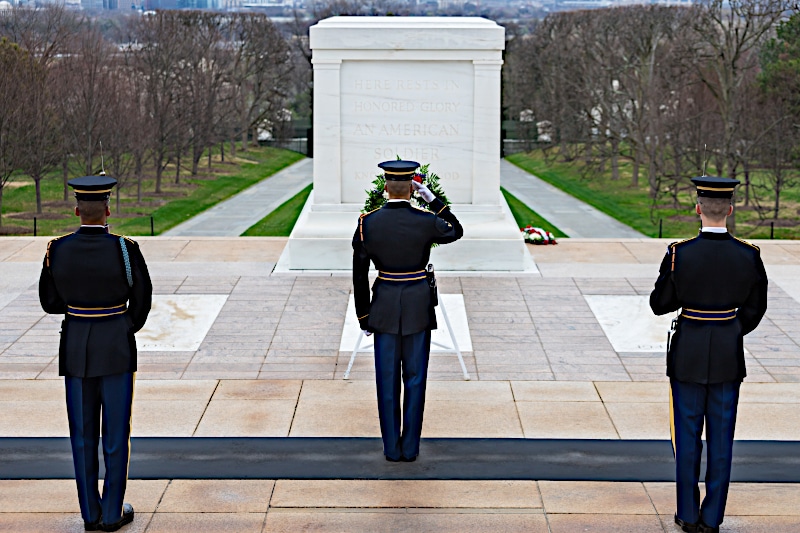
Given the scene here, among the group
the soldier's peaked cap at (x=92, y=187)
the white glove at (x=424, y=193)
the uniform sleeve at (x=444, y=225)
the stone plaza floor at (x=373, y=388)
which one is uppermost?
the soldier's peaked cap at (x=92, y=187)

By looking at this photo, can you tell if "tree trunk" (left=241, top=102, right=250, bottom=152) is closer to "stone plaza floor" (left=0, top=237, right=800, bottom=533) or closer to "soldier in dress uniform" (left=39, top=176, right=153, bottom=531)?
"stone plaza floor" (left=0, top=237, right=800, bottom=533)

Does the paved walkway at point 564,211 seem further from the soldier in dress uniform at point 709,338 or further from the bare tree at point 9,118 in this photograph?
the soldier in dress uniform at point 709,338

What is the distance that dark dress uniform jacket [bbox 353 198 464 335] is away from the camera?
6.34 m

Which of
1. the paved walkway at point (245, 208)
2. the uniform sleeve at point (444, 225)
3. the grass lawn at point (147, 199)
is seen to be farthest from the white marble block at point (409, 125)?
the paved walkway at point (245, 208)

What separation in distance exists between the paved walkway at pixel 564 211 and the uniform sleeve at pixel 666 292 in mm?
19245

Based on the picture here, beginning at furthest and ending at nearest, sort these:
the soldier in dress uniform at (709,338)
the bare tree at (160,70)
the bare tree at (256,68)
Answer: the bare tree at (256,68), the bare tree at (160,70), the soldier in dress uniform at (709,338)

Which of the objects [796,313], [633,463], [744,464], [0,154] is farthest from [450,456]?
[0,154]

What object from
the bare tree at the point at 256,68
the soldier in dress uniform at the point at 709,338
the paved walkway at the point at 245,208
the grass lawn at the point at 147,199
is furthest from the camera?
the bare tree at the point at 256,68

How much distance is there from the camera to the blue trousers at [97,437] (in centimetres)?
545

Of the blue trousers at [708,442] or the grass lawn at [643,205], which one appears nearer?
the blue trousers at [708,442]

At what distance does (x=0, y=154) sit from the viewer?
83.9ft

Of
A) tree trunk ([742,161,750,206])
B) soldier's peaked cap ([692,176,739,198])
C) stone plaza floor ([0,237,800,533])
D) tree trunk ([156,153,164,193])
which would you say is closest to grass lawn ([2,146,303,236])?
tree trunk ([156,153,164,193])

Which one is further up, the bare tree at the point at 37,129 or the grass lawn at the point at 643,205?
the bare tree at the point at 37,129

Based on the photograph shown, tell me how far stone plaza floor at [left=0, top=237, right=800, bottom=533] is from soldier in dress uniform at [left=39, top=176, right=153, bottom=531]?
0.35m
